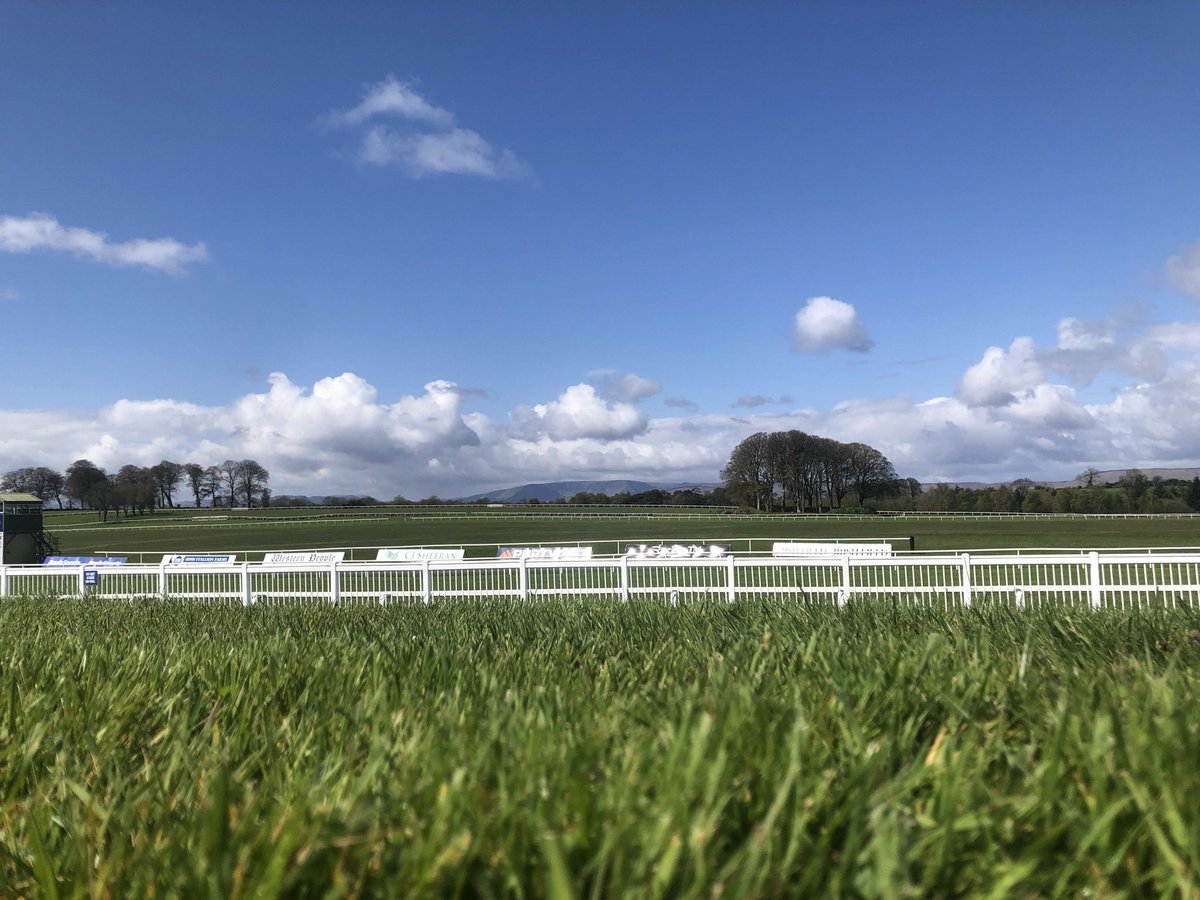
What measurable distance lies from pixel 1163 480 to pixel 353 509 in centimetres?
12952

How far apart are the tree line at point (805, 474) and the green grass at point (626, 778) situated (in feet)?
367

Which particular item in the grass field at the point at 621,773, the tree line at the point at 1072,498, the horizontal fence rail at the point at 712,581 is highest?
the grass field at the point at 621,773

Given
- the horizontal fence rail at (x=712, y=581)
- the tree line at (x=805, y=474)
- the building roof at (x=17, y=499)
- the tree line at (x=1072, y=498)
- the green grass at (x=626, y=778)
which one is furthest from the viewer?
the tree line at (x=805, y=474)

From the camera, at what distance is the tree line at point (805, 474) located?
373ft

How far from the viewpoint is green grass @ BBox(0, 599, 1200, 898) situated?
3.74 ft

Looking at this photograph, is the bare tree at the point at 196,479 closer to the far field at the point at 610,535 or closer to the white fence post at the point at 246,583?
the far field at the point at 610,535

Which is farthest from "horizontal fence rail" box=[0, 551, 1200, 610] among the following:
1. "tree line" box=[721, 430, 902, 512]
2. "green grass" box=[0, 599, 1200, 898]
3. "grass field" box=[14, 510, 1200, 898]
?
"tree line" box=[721, 430, 902, 512]

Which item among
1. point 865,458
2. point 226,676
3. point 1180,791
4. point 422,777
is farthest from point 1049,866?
point 865,458

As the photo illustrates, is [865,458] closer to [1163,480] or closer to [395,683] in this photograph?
[1163,480]

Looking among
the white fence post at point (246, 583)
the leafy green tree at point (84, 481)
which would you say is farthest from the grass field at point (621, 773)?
the leafy green tree at point (84, 481)

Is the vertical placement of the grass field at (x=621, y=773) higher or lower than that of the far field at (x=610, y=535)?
higher

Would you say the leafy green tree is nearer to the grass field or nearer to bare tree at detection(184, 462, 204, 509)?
bare tree at detection(184, 462, 204, 509)

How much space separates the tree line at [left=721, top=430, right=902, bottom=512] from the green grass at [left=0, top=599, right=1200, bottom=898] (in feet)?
367

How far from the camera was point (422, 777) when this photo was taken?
1.49 m
